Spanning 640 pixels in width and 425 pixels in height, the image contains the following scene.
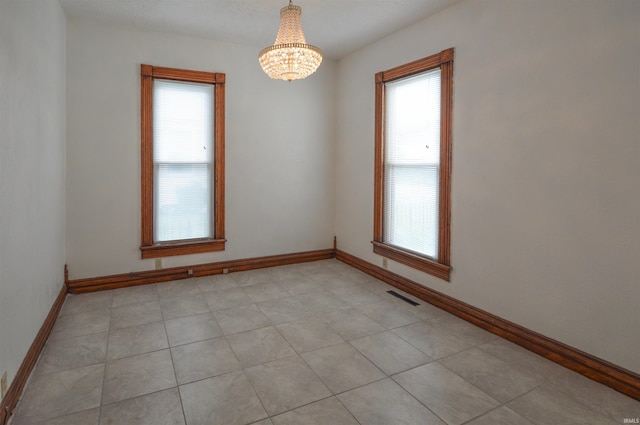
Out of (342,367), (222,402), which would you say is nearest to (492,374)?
(342,367)

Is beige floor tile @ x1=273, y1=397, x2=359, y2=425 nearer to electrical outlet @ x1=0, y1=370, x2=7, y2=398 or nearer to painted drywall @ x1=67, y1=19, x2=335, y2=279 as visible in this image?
electrical outlet @ x1=0, y1=370, x2=7, y2=398

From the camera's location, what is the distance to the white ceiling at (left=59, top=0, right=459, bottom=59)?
3.37 m

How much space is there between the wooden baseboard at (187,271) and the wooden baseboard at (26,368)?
0.68 metres

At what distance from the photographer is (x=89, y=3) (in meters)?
3.38

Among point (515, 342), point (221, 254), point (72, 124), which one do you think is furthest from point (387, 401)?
point (72, 124)

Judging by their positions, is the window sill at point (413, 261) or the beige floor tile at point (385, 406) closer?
the beige floor tile at point (385, 406)

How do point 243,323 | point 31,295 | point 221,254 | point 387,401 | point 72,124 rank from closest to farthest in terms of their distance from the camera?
point 387,401, point 31,295, point 243,323, point 72,124, point 221,254

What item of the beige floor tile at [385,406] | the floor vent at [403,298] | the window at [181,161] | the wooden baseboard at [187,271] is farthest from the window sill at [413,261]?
the window at [181,161]

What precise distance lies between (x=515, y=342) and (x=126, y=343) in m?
2.93

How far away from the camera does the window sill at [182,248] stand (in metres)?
4.19

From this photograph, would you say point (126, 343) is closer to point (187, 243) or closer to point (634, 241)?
point (187, 243)

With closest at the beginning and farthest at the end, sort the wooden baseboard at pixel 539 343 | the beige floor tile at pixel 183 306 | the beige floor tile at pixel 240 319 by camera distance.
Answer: the wooden baseboard at pixel 539 343, the beige floor tile at pixel 240 319, the beige floor tile at pixel 183 306

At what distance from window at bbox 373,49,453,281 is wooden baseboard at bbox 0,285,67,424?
3205 mm

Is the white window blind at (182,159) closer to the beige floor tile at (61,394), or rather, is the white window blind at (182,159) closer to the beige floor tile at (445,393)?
the beige floor tile at (61,394)
